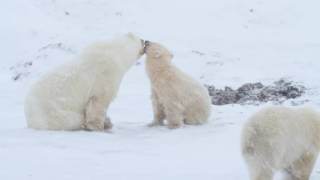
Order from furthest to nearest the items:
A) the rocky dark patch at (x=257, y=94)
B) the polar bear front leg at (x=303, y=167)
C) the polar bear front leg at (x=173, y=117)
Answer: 1. the rocky dark patch at (x=257, y=94)
2. the polar bear front leg at (x=173, y=117)
3. the polar bear front leg at (x=303, y=167)

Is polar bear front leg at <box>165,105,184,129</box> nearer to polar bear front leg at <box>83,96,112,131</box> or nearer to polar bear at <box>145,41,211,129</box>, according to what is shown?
polar bear at <box>145,41,211,129</box>

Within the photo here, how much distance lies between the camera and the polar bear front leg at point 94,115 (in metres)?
7.82

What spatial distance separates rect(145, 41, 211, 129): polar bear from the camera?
8203 mm

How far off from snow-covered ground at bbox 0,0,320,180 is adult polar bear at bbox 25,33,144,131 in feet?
0.89

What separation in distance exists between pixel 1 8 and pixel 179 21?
4.71 meters

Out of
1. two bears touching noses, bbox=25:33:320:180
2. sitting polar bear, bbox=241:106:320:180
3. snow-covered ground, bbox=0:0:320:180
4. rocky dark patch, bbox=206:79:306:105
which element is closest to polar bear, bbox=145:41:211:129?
two bears touching noses, bbox=25:33:320:180

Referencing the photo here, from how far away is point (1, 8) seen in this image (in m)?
18.8

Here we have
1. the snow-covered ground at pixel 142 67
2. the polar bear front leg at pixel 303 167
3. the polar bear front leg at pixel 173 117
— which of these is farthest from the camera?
the polar bear front leg at pixel 173 117

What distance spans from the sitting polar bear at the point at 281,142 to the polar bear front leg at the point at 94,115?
303 centimetres

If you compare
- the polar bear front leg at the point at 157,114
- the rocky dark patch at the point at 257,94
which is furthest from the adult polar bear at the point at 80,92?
the rocky dark patch at the point at 257,94

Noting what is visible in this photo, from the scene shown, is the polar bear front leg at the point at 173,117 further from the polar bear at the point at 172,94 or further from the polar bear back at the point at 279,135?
the polar bear back at the point at 279,135

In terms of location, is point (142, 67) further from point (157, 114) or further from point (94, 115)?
point (94, 115)

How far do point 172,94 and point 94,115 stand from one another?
38.1 inches

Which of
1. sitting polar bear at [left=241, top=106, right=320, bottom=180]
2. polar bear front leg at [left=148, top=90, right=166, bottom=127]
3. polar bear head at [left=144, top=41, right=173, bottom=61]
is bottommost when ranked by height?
polar bear front leg at [left=148, top=90, right=166, bottom=127]
